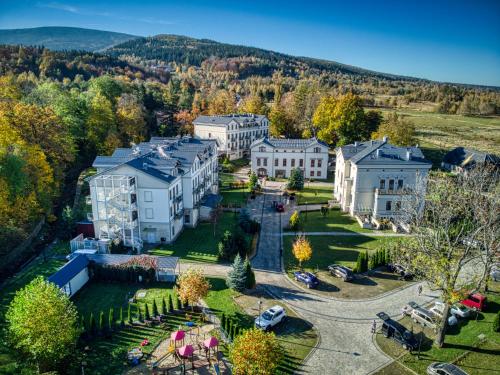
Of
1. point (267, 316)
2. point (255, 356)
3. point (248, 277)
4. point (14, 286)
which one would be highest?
point (255, 356)

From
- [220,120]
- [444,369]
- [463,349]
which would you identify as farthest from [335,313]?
[220,120]

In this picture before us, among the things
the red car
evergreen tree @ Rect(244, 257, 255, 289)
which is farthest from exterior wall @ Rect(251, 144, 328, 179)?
the red car

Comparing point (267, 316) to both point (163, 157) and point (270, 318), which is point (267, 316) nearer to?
point (270, 318)

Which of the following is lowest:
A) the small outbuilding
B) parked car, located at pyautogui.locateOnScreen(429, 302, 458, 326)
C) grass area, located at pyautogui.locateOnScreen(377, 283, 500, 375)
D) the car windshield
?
grass area, located at pyautogui.locateOnScreen(377, 283, 500, 375)

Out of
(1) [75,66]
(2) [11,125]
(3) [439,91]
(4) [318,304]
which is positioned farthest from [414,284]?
(3) [439,91]

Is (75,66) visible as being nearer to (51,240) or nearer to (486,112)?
(51,240)

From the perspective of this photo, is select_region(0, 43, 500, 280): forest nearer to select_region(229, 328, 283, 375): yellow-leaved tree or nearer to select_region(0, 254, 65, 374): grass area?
select_region(0, 254, 65, 374): grass area
